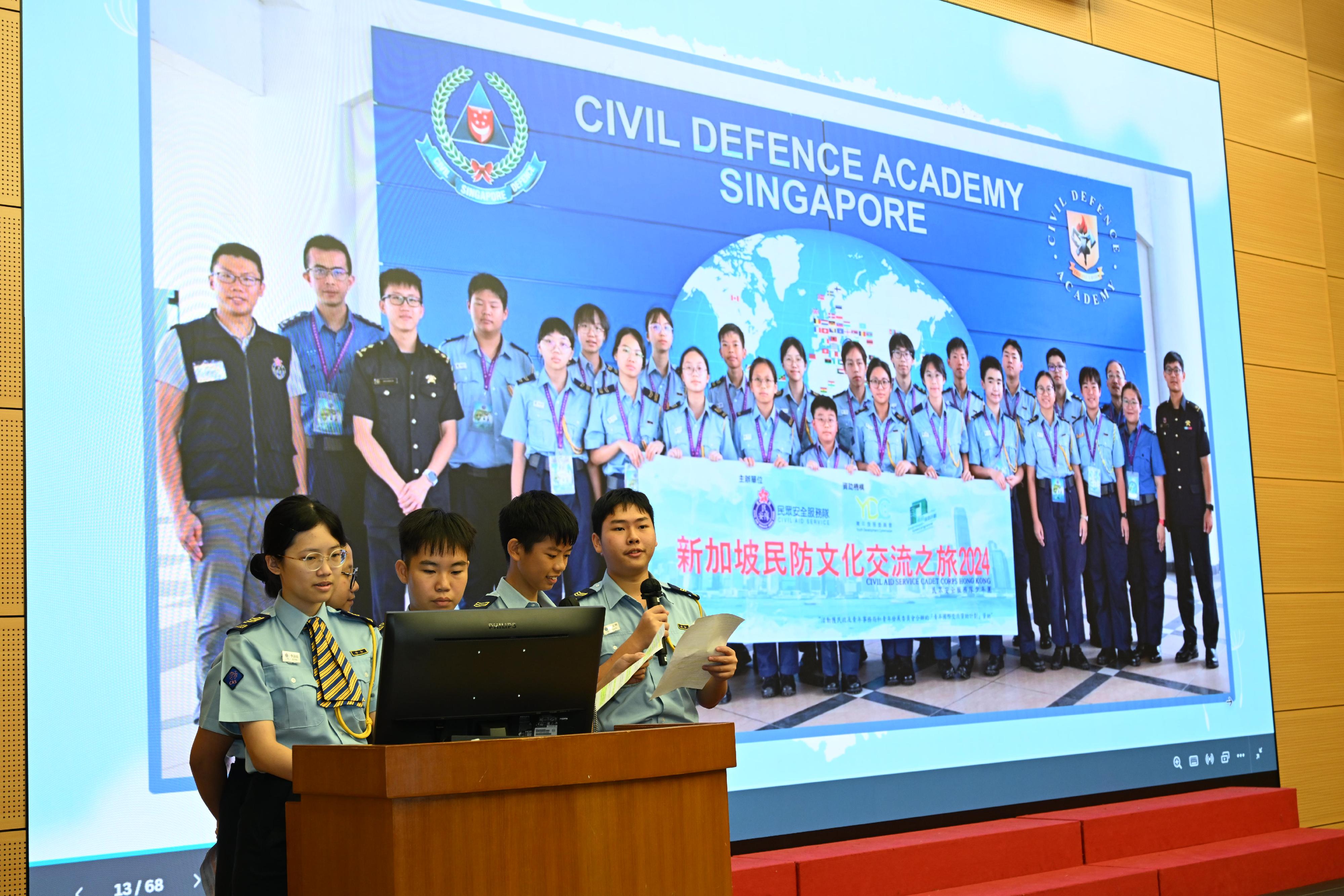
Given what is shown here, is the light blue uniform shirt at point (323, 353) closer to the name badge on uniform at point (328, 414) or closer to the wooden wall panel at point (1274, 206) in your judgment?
the name badge on uniform at point (328, 414)

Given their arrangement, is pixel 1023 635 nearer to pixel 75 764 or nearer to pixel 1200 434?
pixel 1200 434

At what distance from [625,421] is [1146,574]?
2.79 meters

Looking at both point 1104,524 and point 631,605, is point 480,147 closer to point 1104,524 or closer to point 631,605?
point 631,605

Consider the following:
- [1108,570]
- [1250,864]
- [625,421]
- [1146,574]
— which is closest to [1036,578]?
[1108,570]

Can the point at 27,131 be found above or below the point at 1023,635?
above

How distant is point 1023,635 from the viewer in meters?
5.08

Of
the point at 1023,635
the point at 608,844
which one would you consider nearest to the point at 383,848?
the point at 608,844

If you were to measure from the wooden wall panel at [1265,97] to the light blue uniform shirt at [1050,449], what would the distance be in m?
2.10

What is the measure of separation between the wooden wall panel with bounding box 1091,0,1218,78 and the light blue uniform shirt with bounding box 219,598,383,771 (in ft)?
16.6

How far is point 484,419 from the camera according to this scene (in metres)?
3.95

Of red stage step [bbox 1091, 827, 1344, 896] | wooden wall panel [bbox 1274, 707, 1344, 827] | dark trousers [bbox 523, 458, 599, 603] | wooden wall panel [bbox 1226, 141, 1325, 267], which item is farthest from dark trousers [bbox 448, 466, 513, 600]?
wooden wall panel [bbox 1226, 141, 1325, 267]

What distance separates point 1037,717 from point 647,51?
314 cm

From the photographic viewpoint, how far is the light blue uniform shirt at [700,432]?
432 centimetres

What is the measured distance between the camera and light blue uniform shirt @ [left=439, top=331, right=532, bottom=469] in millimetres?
3918
